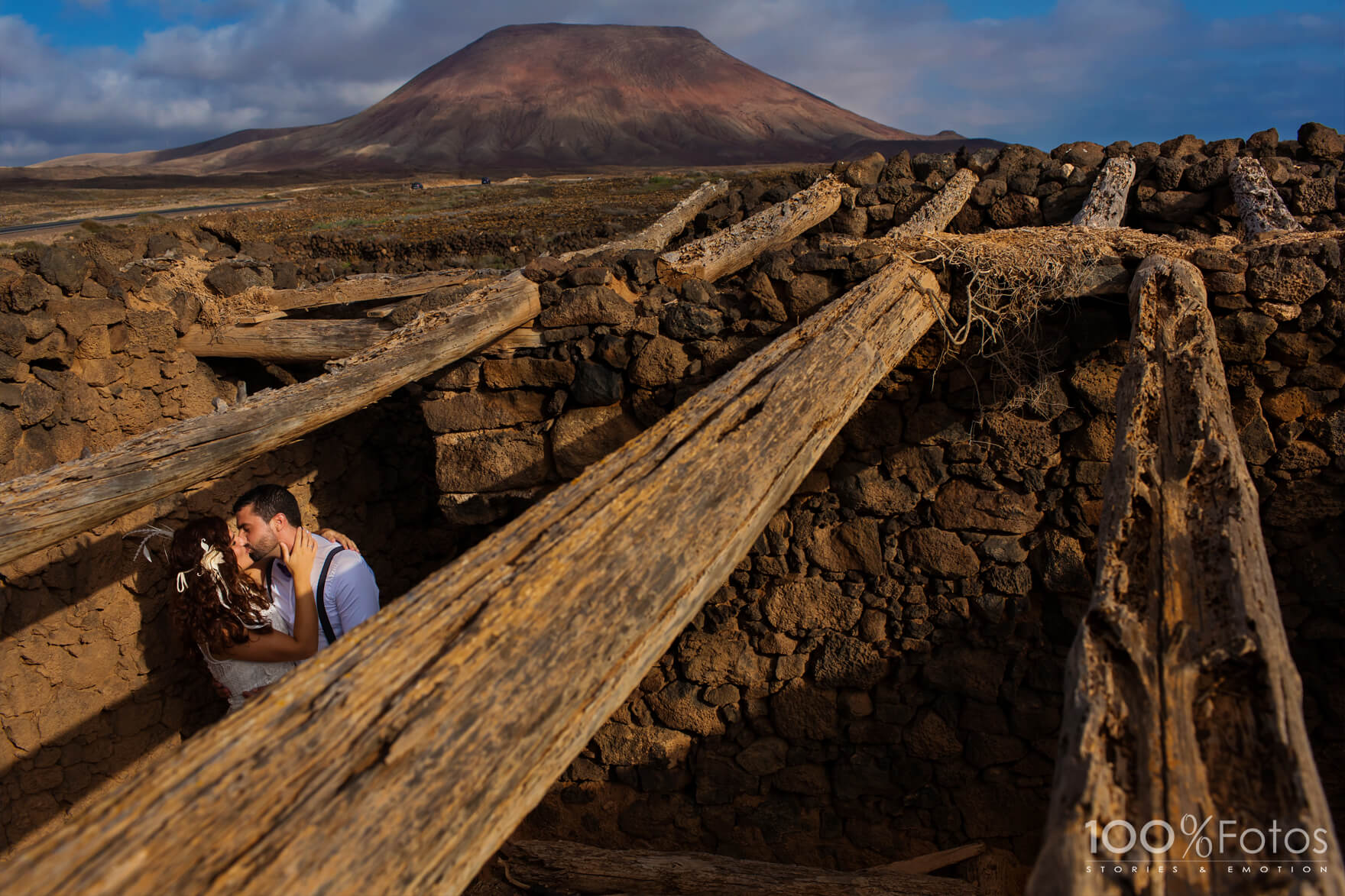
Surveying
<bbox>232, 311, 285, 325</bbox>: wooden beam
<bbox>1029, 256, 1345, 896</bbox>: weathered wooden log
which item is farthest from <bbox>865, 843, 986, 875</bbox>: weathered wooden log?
<bbox>232, 311, 285, 325</bbox>: wooden beam

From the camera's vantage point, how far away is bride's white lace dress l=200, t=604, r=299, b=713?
9.84ft

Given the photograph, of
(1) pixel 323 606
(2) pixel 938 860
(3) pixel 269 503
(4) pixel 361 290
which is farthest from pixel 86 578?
(2) pixel 938 860

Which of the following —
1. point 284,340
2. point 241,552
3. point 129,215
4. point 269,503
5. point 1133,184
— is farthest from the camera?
point 129,215

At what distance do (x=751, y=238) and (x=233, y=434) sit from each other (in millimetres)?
2767

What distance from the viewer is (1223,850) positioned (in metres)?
0.99

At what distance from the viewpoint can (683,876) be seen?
11.5 feet

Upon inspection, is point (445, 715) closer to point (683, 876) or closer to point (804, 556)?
point (804, 556)

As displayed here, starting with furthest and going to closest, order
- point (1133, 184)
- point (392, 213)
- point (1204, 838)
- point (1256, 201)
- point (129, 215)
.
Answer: point (129, 215) → point (392, 213) → point (1133, 184) → point (1256, 201) → point (1204, 838)

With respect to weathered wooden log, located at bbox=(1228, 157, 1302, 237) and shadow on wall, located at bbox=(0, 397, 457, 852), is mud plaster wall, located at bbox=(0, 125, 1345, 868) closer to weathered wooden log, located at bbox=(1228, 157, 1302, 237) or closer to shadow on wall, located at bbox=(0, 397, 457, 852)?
shadow on wall, located at bbox=(0, 397, 457, 852)

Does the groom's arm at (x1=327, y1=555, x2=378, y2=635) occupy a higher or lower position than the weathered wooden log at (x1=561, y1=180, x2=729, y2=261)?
lower

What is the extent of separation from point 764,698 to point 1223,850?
2.70 metres

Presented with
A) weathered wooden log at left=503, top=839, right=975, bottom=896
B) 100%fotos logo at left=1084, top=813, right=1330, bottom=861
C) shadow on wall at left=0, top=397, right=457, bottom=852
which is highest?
100%fotos logo at left=1084, top=813, right=1330, bottom=861

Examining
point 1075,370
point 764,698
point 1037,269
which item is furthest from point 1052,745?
point 1037,269

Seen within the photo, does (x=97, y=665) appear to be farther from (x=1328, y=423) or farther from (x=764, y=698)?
(x=1328, y=423)
